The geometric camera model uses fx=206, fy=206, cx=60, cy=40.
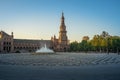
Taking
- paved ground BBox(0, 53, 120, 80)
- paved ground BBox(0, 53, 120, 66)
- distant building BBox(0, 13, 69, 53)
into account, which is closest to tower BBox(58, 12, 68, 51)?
distant building BBox(0, 13, 69, 53)

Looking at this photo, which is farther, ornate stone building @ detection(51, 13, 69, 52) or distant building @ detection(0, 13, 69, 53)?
ornate stone building @ detection(51, 13, 69, 52)

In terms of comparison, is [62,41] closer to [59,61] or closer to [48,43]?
[48,43]

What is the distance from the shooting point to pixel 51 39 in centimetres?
16900

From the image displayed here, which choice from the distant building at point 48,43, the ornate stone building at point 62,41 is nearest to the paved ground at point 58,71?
the distant building at point 48,43

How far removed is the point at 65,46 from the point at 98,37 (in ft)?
151

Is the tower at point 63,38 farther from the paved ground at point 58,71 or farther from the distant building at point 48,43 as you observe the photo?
the paved ground at point 58,71

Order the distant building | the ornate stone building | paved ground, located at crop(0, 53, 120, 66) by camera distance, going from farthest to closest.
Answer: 1. the ornate stone building
2. the distant building
3. paved ground, located at crop(0, 53, 120, 66)

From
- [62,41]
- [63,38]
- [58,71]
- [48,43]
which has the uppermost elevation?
[63,38]

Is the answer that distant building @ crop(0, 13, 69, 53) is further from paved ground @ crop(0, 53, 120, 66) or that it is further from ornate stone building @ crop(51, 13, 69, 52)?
paved ground @ crop(0, 53, 120, 66)

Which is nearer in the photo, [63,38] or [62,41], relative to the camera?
[62,41]

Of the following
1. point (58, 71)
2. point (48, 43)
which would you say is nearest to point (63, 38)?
point (48, 43)

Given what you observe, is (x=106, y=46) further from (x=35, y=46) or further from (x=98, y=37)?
(x=35, y=46)

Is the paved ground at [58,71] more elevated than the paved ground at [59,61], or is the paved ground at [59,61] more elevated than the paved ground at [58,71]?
the paved ground at [59,61]

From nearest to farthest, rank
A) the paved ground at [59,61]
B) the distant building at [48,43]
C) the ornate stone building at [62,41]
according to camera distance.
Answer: the paved ground at [59,61]
the distant building at [48,43]
the ornate stone building at [62,41]
